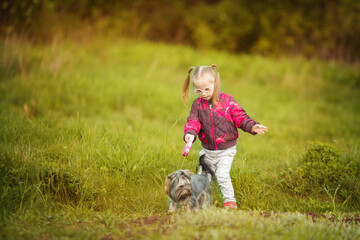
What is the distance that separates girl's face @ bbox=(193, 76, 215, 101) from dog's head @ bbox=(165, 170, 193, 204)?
100 centimetres

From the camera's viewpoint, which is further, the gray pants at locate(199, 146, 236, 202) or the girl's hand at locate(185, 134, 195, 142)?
the gray pants at locate(199, 146, 236, 202)

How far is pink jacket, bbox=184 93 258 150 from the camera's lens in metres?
4.08

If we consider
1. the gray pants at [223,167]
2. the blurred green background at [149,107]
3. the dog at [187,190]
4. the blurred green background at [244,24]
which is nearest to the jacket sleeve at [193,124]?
the gray pants at [223,167]

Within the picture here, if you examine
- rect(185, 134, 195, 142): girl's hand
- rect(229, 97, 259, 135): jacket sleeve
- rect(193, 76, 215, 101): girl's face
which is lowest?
rect(185, 134, 195, 142): girl's hand

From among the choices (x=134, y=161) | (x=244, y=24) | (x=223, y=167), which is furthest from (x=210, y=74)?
(x=244, y=24)

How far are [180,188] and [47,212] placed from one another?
1461mm

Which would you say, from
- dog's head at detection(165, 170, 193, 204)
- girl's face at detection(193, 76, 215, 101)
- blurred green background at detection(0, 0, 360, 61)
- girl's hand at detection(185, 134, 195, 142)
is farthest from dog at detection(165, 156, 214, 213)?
blurred green background at detection(0, 0, 360, 61)

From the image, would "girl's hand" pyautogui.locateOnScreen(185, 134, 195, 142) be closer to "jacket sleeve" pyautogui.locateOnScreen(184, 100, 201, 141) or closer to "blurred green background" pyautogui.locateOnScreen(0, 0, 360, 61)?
"jacket sleeve" pyautogui.locateOnScreen(184, 100, 201, 141)

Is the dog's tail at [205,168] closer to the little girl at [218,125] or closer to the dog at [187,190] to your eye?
the little girl at [218,125]

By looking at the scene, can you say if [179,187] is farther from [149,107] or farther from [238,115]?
[149,107]

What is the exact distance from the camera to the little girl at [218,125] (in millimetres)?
3996

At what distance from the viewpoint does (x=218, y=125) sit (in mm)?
4082

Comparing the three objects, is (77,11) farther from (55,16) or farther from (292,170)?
(292,170)

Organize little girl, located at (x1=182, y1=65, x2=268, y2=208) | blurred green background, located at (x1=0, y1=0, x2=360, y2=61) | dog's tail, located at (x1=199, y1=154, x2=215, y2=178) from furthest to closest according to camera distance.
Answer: blurred green background, located at (x1=0, y1=0, x2=360, y2=61) → dog's tail, located at (x1=199, y1=154, x2=215, y2=178) → little girl, located at (x1=182, y1=65, x2=268, y2=208)
